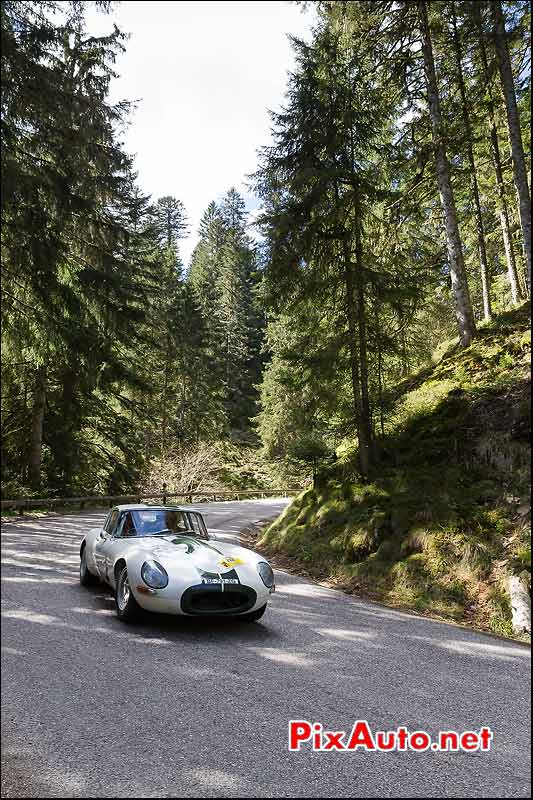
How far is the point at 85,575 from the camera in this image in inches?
87.0

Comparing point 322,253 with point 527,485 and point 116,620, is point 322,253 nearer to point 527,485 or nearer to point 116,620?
point 527,485

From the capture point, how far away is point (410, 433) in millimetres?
8148

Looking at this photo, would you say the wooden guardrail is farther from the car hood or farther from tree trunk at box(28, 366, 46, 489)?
the car hood

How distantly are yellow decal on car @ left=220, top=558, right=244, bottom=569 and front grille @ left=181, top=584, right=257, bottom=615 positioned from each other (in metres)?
0.10

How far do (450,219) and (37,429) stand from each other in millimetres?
12576

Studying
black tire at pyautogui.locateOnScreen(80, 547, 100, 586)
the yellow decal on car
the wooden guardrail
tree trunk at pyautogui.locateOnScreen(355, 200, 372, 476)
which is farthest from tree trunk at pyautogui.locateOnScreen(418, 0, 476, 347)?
black tire at pyautogui.locateOnScreen(80, 547, 100, 586)

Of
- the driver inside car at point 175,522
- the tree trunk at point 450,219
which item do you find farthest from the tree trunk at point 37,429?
the tree trunk at point 450,219

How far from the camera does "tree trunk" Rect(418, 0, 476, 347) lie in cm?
1144

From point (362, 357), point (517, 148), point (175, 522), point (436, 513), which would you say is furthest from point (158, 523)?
point (517, 148)

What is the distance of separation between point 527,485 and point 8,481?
634 cm

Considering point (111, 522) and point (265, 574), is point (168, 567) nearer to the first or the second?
point (111, 522)

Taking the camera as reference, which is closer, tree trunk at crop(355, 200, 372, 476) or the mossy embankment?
the mossy embankment

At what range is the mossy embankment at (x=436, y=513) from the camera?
471cm

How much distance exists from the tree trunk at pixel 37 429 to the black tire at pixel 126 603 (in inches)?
22.0
